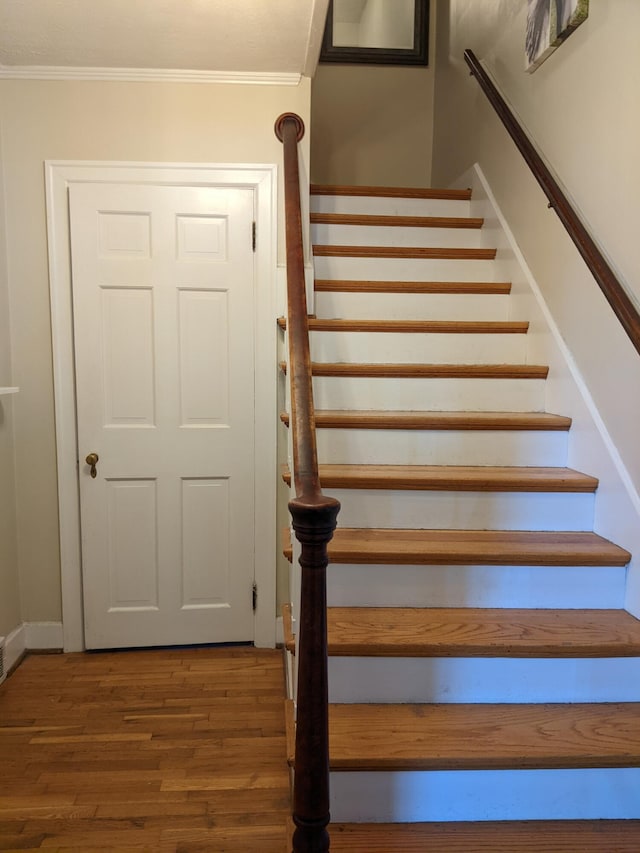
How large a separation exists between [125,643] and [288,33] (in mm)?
2613

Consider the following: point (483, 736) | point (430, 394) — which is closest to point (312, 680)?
point (483, 736)

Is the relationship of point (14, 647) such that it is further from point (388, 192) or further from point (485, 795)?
point (388, 192)

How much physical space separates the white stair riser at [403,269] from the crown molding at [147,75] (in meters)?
0.76

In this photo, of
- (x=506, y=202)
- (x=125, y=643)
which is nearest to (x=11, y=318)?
(x=125, y=643)

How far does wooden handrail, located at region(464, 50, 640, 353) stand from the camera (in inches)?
68.7

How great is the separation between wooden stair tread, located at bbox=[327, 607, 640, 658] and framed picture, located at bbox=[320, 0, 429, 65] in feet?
12.8

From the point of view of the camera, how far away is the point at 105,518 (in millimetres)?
2641

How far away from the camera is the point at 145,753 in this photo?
2016 mm

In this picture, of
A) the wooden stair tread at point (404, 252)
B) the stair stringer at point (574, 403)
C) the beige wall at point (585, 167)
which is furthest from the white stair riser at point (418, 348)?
the wooden stair tread at point (404, 252)

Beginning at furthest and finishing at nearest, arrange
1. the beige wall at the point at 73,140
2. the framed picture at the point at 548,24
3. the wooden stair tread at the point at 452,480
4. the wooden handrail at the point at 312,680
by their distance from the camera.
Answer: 1. the beige wall at the point at 73,140
2. the framed picture at the point at 548,24
3. the wooden stair tread at the point at 452,480
4. the wooden handrail at the point at 312,680

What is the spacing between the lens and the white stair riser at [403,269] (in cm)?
279

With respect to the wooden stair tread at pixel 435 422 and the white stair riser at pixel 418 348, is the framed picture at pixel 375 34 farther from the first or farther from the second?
the wooden stair tread at pixel 435 422

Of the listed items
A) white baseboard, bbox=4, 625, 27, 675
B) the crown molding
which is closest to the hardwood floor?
white baseboard, bbox=4, 625, 27, 675

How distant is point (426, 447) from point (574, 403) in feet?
1.87
